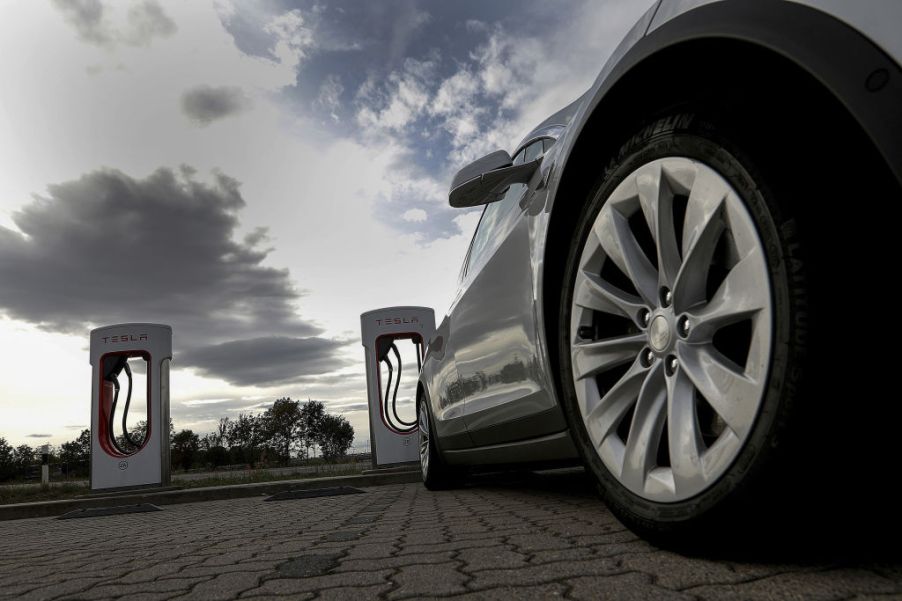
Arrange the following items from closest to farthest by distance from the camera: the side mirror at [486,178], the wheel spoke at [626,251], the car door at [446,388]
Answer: the wheel spoke at [626,251], the side mirror at [486,178], the car door at [446,388]

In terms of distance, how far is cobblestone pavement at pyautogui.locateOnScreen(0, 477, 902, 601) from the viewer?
4.47 ft

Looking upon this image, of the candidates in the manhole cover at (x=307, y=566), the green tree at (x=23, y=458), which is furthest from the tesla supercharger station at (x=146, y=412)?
the green tree at (x=23, y=458)

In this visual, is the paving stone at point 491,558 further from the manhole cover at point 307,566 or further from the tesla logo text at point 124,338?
the tesla logo text at point 124,338

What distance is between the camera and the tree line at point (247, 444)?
30516 millimetres

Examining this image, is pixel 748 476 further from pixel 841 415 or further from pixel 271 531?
pixel 271 531

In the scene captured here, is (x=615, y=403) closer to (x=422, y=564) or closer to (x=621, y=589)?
(x=621, y=589)

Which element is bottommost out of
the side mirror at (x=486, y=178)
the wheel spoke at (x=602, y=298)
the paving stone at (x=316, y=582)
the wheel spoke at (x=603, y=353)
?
the paving stone at (x=316, y=582)

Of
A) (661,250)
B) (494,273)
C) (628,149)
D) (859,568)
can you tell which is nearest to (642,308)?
(661,250)

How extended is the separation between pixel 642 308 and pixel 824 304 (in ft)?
1.81

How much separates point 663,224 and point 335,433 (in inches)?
1846

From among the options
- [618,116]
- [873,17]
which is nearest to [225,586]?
[618,116]

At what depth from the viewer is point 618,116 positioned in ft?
6.27

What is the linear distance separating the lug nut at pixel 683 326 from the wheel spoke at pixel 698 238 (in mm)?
25

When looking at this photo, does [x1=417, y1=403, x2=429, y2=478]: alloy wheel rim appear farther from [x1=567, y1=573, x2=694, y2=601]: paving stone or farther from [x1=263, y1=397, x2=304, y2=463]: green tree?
[x1=263, y1=397, x2=304, y2=463]: green tree
